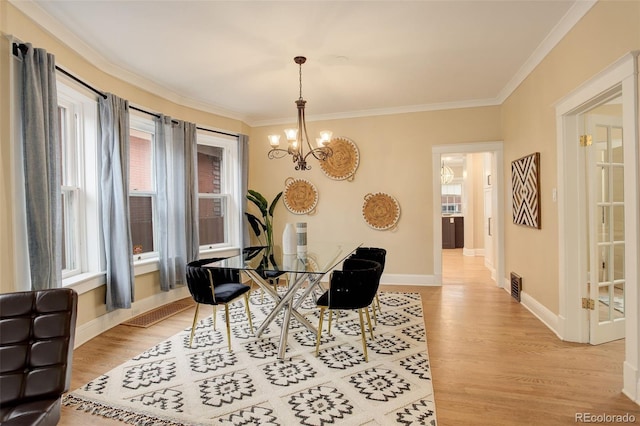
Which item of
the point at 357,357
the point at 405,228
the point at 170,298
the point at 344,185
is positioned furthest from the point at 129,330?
the point at 405,228

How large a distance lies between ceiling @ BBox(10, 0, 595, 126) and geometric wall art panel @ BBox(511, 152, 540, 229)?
0.99 m

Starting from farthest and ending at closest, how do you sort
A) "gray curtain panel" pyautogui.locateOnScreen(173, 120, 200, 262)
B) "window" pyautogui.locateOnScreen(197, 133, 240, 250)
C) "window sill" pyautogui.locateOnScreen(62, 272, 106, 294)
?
"window" pyautogui.locateOnScreen(197, 133, 240, 250) < "gray curtain panel" pyautogui.locateOnScreen(173, 120, 200, 262) < "window sill" pyautogui.locateOnScreen(62, 272, 106, 294)

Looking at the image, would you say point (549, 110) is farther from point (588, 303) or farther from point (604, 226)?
point (588, 303)

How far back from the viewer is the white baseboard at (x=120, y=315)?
10.3 ft

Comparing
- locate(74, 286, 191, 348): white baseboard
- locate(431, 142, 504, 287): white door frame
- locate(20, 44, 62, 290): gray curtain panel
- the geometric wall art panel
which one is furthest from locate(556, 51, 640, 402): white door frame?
locate(74, 286, 191, 348): white baseboard

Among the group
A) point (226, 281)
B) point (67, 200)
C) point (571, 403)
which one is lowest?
point (571, 403)

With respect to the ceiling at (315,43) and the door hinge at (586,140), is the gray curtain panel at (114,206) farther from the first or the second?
the door hinge at (586,140)

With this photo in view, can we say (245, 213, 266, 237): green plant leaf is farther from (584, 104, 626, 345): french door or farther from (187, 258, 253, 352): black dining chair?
(584, 104, 626, 345): french door

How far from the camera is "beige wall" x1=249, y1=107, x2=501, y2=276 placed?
5.00 meters

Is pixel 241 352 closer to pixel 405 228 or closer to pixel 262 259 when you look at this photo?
pixel 262 259

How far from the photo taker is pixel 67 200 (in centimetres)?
322

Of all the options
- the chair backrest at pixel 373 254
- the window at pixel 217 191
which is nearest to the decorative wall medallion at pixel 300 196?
the window at pixel 217 191

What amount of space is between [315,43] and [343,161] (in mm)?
2441

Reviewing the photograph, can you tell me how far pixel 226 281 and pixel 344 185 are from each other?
8.60 ft
